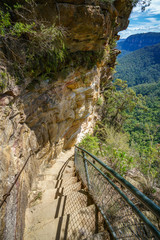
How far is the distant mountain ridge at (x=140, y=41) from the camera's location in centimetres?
13343

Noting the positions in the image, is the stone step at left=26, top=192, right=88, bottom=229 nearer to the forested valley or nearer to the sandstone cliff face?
the sandstone cliff face

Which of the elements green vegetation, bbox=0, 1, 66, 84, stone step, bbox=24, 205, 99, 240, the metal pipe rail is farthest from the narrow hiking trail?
green vegetation, bbox=0, 1, 66, 84

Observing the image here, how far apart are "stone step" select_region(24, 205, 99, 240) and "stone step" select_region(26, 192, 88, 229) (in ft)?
0.96

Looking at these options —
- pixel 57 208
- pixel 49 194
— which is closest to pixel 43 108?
pixel 49 194

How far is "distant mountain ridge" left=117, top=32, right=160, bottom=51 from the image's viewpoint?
133425mm

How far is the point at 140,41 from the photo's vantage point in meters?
148

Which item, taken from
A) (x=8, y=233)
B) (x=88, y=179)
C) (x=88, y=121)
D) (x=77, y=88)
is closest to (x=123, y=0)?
(x=77, y=88)

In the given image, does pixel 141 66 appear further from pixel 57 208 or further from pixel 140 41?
pixel 57 208

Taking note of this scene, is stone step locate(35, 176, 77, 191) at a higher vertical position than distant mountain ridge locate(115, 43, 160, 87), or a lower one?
lower

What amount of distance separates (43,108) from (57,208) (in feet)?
11.1

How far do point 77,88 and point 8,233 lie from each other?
6384 millimetres

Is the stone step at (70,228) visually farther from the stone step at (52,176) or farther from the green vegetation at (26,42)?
the green vegetation at (26,42)

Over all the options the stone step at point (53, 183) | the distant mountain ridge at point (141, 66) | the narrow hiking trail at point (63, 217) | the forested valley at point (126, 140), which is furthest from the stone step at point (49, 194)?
the distant mountain ridge at point (141, 66)

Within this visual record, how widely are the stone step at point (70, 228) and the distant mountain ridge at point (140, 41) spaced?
177295 mm
